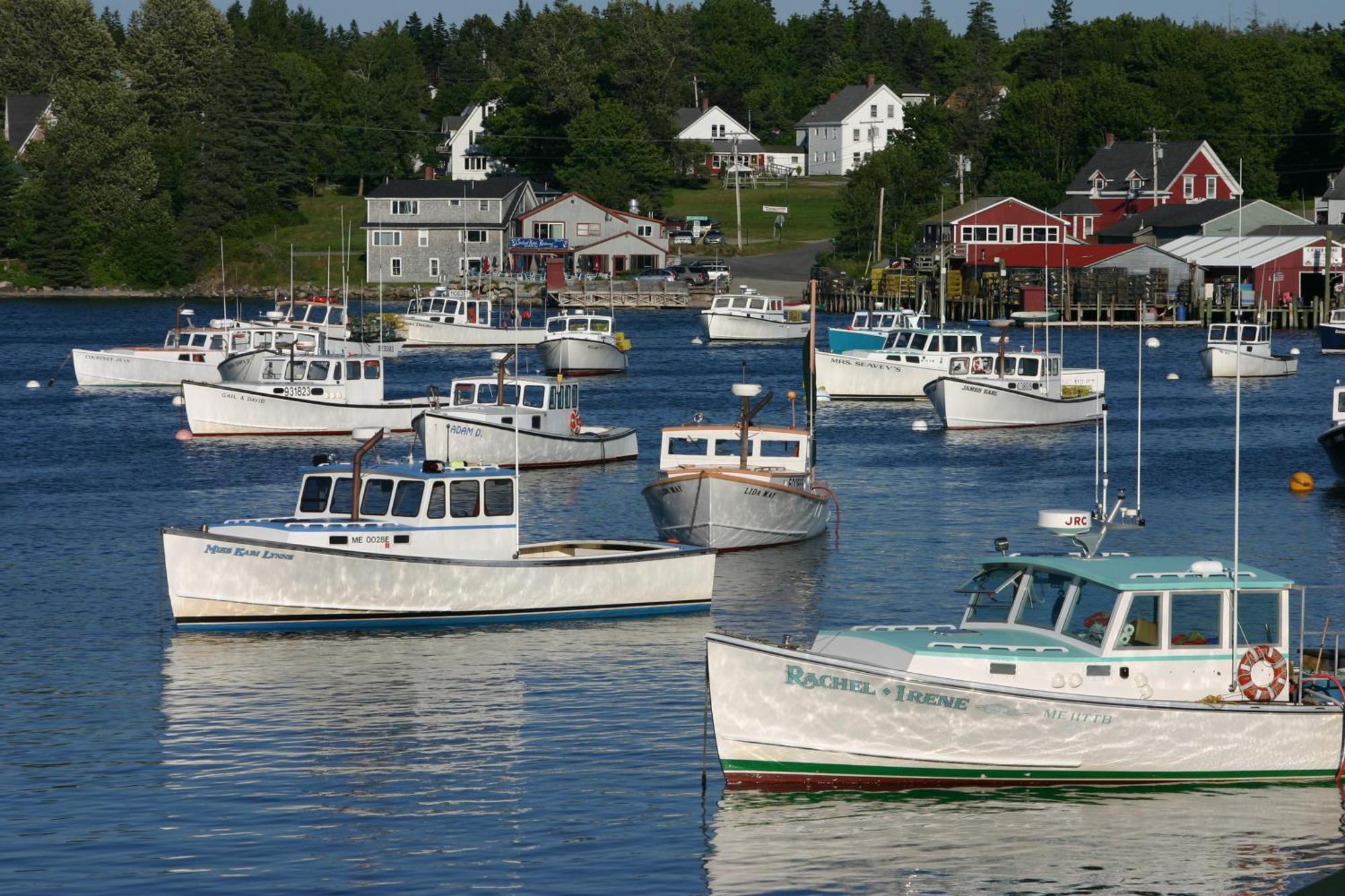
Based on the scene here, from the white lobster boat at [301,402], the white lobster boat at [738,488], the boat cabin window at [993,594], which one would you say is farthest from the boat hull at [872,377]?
the boat cabin window at [993,594]

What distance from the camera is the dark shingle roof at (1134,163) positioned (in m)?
148

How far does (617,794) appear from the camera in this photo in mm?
24156

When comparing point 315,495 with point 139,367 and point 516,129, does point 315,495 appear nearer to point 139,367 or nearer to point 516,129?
point 139,367

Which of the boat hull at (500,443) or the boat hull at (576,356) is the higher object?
the boat hull at (576,356)

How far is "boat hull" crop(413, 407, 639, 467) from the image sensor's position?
54.4 m

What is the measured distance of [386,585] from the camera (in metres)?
33.2

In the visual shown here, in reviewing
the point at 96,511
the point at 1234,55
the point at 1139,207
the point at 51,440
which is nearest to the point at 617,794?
the point at 96,511

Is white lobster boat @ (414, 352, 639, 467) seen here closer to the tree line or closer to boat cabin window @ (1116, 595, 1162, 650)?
boat cabin window @ (1116, 595, 1162, 650)

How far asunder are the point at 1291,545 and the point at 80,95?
137 metres

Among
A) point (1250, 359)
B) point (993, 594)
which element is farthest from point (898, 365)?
point (993, 594)

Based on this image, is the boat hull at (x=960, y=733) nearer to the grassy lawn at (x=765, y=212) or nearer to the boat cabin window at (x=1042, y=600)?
the boat cabin window at (x=1042, y=600)

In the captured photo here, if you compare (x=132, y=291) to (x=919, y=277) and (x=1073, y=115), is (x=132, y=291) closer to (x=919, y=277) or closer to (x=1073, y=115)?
(x=919, y=277)

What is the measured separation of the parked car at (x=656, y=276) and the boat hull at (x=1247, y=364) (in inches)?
2394

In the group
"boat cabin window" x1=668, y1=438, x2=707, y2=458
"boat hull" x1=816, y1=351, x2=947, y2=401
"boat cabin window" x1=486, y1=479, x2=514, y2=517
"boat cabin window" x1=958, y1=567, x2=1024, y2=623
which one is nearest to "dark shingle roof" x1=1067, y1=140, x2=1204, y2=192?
"boat hull" x1=816, y1=351, x2=947, y2=401
